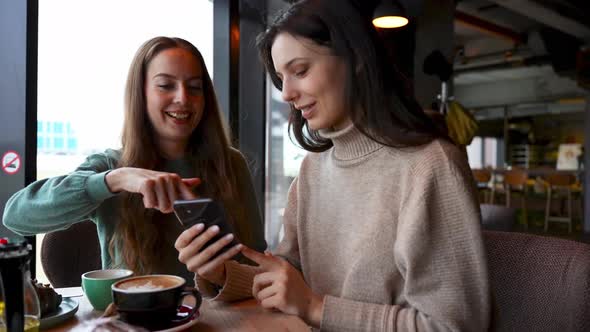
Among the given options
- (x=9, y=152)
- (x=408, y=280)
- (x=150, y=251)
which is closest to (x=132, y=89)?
(x=150, y=251)

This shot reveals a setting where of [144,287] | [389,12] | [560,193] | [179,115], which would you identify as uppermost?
[389,12]

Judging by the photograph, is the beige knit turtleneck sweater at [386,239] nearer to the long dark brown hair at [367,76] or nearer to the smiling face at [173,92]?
the long dark brown hair at [367,76]

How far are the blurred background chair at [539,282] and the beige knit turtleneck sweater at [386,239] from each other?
0.16m

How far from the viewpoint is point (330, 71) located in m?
1.12

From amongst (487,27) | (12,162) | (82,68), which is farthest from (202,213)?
(487,27)

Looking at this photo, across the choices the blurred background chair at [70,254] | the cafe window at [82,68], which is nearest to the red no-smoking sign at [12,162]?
the cafe window at [82,68]

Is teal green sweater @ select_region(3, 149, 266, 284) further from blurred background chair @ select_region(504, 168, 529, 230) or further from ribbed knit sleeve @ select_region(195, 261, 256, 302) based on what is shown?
blurred background chair @ select_region(504, 168, 529, 230)

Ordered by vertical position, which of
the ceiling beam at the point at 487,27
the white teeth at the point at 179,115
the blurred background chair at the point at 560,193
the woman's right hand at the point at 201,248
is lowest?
the blurred background chair at the point at 560,193

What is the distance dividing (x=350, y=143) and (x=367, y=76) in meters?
0.20

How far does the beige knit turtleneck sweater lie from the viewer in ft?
3.08

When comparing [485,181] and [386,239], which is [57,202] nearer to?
[386,239]

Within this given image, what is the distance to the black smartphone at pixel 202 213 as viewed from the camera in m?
0.94

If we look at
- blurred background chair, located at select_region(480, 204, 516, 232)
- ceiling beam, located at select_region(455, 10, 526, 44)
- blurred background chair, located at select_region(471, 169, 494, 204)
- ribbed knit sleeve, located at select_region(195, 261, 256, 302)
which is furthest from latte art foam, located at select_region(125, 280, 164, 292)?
blurred background chair, located at select_region(471, 169, 494, 204)

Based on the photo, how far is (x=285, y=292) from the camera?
1019 millimetres
